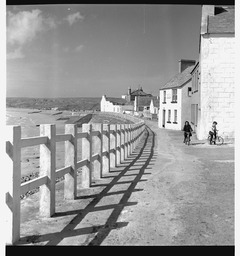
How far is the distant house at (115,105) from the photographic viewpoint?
95.2m

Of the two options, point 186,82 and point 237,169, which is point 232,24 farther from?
point 237,169

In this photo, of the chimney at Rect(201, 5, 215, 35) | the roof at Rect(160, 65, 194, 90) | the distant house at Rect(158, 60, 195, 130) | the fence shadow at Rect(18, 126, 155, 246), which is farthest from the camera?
the roof at Rect(160, 65, 194, 90)

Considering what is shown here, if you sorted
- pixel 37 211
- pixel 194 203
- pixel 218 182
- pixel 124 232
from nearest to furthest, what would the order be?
pixel 124 232
pixel 37 211
pixel 194 203
pixel 218 182

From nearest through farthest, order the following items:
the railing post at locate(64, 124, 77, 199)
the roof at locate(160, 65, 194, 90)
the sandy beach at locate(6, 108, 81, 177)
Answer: the railing post at locate(64, 124, 77, 199) < the sandy beach at locate(6, 108, 81, 177) < the roof at locate(160, 65, 194, 90)

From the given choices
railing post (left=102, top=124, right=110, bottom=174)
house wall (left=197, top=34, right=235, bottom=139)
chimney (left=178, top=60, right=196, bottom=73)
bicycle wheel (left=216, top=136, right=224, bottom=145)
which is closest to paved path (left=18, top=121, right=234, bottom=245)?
railing post (left=102, top=124, right=110, bottom=174)

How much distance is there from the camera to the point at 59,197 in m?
5.87

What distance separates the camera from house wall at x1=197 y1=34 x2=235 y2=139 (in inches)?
752

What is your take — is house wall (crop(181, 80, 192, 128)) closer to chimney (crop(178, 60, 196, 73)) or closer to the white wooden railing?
chimney (crop(178, 60, 196, 73))

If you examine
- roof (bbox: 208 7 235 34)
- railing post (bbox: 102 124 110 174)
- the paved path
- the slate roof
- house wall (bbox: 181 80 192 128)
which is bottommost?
the paved path

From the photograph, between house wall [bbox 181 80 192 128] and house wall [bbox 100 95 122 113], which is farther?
house wall [bbox 100 95 122 113]

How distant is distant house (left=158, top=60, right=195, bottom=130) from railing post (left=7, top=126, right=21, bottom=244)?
3168cm

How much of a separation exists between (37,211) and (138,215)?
5.18 feet

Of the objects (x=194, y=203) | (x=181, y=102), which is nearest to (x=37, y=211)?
(x=194, y=203)

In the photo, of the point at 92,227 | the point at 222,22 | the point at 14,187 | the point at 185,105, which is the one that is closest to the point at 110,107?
the point at 185,105
